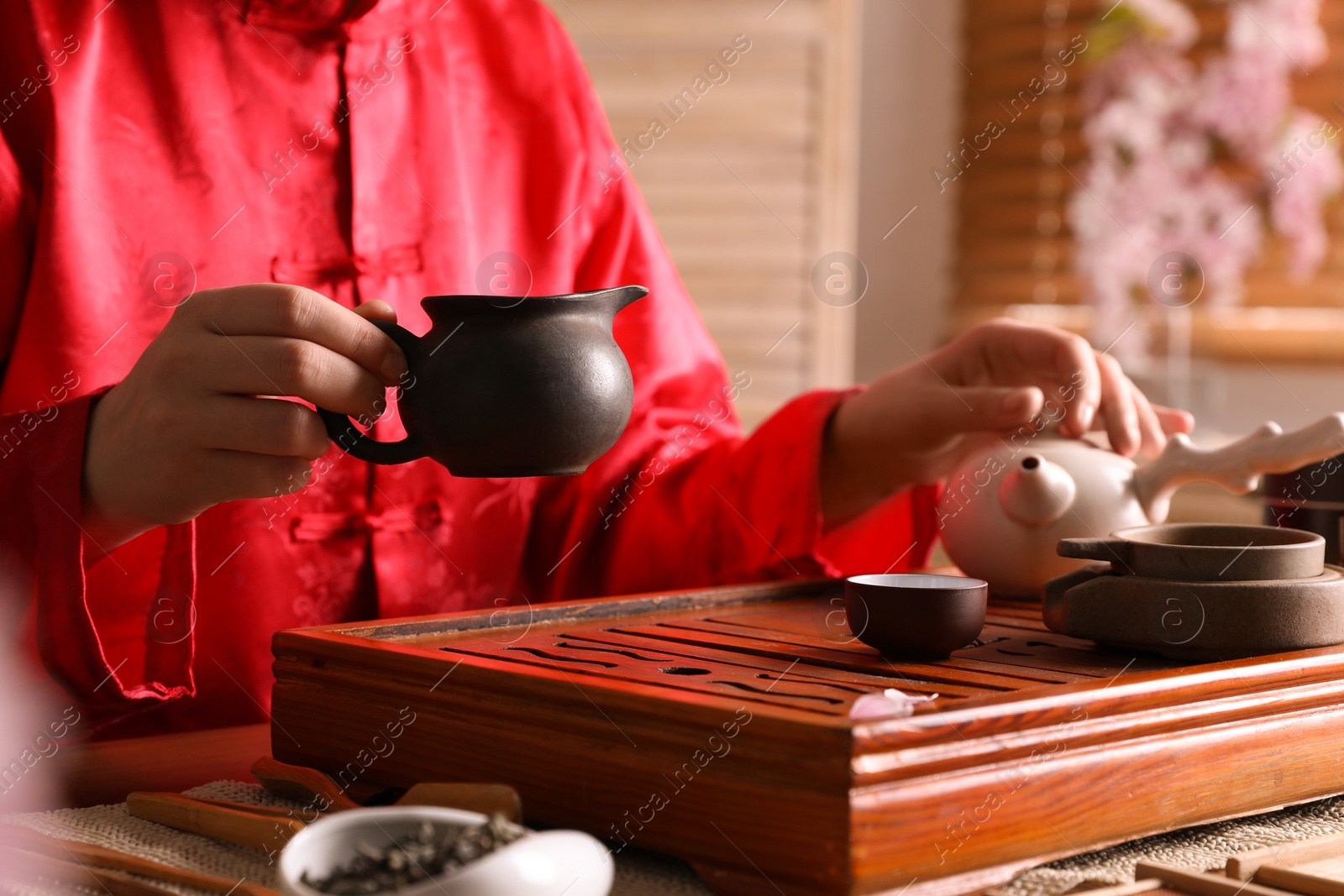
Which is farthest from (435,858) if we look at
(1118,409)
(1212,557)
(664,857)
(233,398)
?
(1118,409)

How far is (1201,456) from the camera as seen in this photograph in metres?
1.21

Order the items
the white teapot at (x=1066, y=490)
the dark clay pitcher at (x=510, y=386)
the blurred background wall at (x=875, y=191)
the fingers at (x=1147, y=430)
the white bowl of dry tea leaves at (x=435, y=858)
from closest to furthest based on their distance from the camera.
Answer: the white bowl of dry tea leaves at (x=435, y=858), the dark clay pitcher at (x=510, y=386), the white teapot at (x=1066, y=490), the fingers at (x=1147, y=430), the blurred background wall at (x=875, y=191)

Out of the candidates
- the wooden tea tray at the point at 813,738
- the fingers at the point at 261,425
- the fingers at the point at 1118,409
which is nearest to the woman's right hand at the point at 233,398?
the fingers at the point at 261,425

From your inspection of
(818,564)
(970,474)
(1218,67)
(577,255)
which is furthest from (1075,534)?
(1218,67)

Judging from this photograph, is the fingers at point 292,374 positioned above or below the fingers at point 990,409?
above

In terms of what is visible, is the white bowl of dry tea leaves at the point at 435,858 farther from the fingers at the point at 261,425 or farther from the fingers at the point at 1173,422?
the fingers at the point at 1173,422

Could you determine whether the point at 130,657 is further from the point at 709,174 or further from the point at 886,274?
the point at 886,274

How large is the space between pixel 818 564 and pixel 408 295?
553 millimetres

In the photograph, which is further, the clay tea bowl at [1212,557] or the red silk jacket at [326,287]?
the red silk jacket at [326,287]

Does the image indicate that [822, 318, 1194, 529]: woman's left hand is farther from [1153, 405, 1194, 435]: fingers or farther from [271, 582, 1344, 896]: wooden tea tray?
[271, 582, 1344, 896]: wooden tea tray

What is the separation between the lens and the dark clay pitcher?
83cm

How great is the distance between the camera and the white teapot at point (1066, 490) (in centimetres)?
121

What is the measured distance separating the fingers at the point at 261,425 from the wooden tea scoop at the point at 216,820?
245 mm

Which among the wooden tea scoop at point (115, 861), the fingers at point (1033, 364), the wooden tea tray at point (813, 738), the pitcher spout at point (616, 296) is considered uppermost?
the pitcher spout at point (616, 296)
